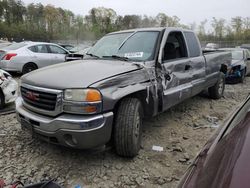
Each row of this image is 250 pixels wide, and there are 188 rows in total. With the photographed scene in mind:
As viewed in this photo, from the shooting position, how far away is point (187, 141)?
4023 mm

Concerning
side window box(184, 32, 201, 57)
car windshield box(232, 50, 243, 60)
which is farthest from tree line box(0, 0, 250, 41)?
side window box(184, 32, 201, 57)

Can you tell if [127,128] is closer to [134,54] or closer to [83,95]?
[83,95]

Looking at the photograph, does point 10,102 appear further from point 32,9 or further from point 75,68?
point 32,9

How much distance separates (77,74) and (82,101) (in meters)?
0.53

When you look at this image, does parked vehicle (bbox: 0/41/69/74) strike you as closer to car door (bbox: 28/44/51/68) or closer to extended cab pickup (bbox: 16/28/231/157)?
car door (bbox: 28/44/51/68)

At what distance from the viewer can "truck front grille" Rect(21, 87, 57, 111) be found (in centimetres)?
296

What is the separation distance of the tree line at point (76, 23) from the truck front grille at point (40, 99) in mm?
45859

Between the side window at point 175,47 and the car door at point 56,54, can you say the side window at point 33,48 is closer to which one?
the car door at point 56,54

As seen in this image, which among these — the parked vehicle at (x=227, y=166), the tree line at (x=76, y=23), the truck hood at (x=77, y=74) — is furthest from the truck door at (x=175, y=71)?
the tree line at (x=76, y=23)

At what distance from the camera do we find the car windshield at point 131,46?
3.91 metres

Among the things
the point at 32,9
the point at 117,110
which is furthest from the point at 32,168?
the point at 32,9

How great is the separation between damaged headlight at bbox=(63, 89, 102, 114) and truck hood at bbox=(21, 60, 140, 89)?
83mm

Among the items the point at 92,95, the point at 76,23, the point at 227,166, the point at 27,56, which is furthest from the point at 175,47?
the point at 76,23

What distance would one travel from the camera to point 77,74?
319 cm
